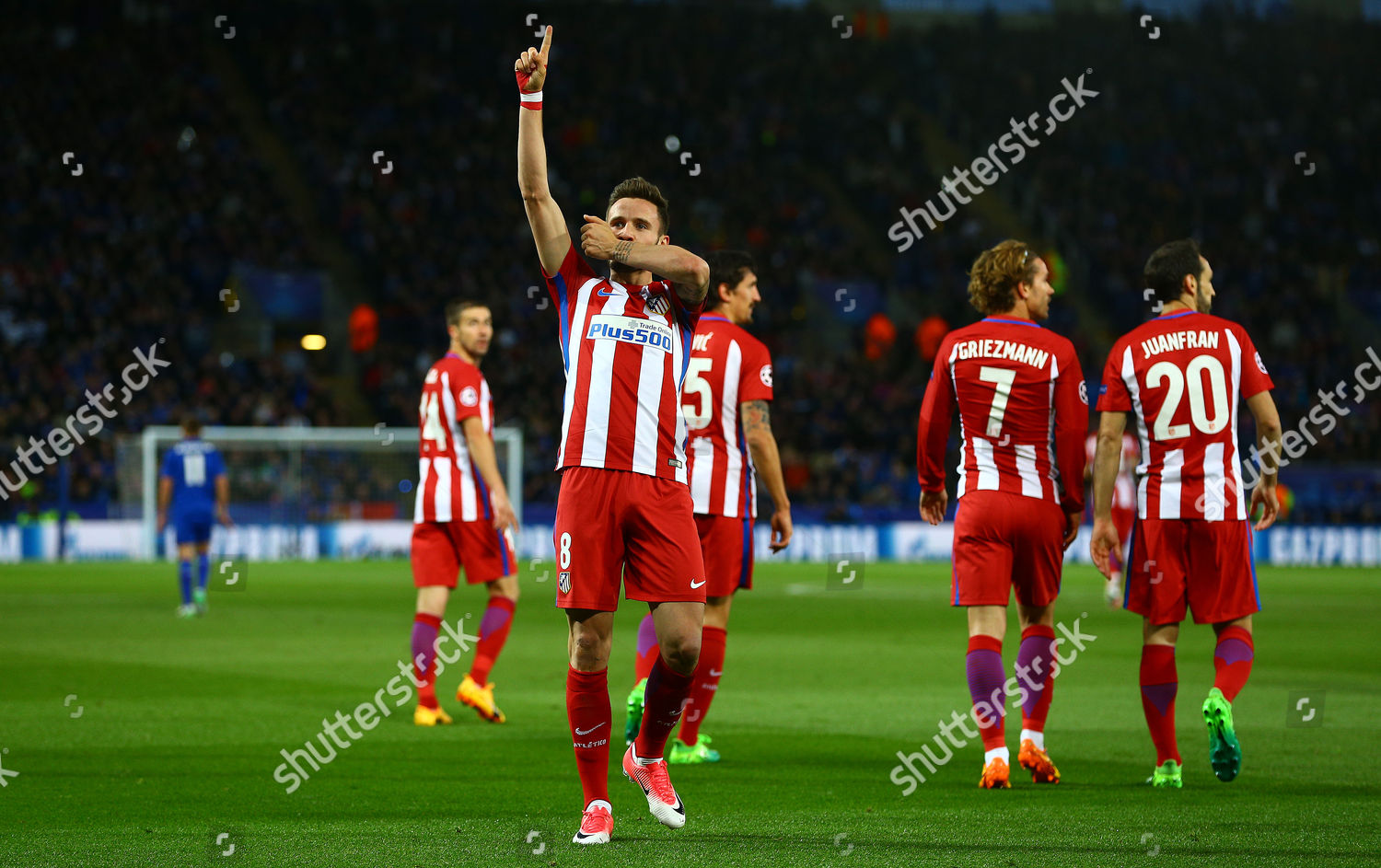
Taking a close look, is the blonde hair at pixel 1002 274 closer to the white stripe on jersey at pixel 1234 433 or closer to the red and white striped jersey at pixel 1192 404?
the red and white striped jersey at pixel 1192 404

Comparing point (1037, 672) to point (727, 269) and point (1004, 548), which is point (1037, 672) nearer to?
point (1004, 548)

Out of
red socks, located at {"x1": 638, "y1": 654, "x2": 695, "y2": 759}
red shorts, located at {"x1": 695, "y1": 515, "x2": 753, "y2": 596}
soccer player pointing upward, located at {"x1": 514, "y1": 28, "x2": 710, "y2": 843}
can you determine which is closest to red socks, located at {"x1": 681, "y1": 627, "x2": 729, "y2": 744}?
red shorts, located at {"x1": 695, "y1": 515, "x2": 753, "y2": 596}

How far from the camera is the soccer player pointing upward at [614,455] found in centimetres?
544

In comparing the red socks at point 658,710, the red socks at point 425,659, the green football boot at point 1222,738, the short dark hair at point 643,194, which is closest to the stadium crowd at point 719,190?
the red socks at point 425,659

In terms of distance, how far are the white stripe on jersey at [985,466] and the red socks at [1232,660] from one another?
115 cm

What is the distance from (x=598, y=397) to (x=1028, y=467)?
2.25m

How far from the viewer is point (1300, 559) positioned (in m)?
29.7

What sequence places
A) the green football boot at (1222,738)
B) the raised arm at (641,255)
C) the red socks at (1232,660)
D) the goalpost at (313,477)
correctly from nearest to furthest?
the raised arm at (641,255), the green football boot at (1222,738), the red socks at (1232,660), the goalpost at (313,477)

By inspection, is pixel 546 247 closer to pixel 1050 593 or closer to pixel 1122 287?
pixel 1050 593

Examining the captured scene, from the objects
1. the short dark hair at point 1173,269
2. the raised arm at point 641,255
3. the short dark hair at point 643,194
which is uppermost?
the short dark hair at point 643,194

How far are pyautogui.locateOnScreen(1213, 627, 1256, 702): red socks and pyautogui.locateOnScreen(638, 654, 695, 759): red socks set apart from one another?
7.96 feet

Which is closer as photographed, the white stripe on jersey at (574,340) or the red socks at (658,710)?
the white stripe on jersey at (574,340)

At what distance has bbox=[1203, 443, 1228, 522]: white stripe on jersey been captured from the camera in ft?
22.3

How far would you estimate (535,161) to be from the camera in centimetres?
538
